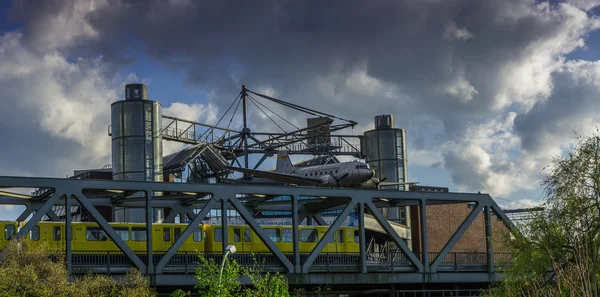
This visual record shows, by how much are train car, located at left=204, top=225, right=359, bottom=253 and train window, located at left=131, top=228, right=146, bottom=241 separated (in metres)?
4.36

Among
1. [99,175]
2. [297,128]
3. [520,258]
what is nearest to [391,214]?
[297,128]

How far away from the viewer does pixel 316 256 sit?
56312 mm

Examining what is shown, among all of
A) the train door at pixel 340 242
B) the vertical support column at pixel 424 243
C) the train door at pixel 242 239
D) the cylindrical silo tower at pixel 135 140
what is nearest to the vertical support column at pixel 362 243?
the train door at pixel 340 242

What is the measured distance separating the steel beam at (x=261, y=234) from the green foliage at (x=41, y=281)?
10.4 meters

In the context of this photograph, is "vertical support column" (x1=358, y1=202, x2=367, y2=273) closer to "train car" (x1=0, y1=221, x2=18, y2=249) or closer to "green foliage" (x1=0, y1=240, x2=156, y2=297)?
"green foliage" (x1=0, y1=240, x2=156, y2=297)

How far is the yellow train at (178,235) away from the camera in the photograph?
5219 centimetres

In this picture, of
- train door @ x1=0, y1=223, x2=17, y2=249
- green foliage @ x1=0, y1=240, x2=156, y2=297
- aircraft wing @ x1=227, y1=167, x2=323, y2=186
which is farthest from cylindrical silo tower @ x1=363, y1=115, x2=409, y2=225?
green foliage @ x1=0, y1=240, x2=156, y2=297

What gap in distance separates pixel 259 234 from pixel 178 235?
19.9 feet

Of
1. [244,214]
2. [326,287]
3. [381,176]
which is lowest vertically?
[326,287]

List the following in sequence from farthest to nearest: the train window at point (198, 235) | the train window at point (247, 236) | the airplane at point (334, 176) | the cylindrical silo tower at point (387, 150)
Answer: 1. the cylindrical silo tower at point (387, 150)
2. the airplane at point (334, 176)
3. the train window at point (247, 236)
4. the train window at point (198, 235)

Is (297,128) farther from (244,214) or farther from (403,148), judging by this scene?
(244,214)

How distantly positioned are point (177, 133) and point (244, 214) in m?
48.7

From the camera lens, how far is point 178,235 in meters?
57.2

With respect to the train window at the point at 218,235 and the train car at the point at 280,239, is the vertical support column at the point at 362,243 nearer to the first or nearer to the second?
the train car at the point at 280,239
